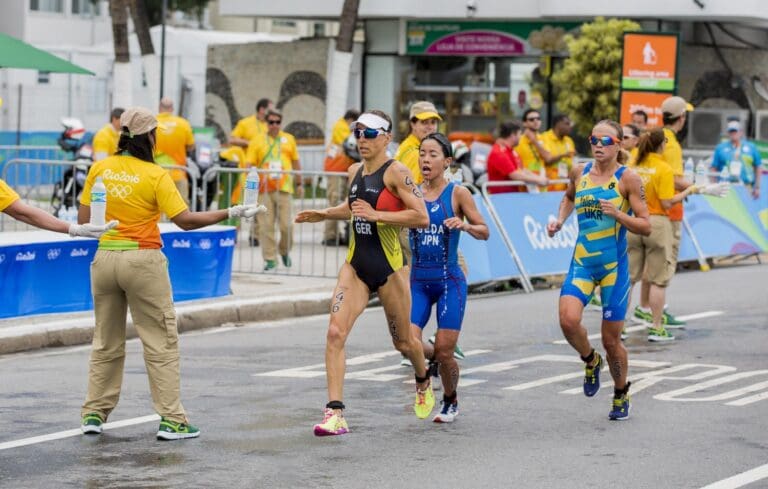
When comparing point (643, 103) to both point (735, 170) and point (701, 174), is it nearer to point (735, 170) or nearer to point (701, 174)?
point (735, 170)

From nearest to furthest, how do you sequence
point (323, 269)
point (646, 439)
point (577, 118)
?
point (646, 439)
point (323, 269)
point (577, 118)

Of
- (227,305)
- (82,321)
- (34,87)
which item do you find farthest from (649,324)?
(34,87)

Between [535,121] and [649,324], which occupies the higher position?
[535,121]

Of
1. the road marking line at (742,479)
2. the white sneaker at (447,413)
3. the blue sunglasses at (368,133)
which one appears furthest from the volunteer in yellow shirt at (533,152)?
the road marking line at (742,479)

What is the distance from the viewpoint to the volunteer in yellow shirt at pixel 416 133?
11.7 metres

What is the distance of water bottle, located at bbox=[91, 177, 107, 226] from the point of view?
28.0 feet

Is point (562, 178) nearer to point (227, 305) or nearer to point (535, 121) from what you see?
point (535, 121)

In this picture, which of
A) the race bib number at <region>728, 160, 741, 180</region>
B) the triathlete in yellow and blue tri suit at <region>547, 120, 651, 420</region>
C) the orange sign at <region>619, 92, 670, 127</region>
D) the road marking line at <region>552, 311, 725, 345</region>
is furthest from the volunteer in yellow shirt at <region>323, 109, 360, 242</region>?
the triathlete in yellow and blue tri suit at <region>547, 120, 651, 420</region>

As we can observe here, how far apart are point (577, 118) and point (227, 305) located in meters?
17.7

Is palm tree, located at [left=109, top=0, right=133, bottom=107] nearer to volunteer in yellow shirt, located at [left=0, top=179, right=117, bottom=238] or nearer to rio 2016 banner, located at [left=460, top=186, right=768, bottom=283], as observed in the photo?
rio 2016 banner, located at [left=460, top=186, right=768, bottom=283]

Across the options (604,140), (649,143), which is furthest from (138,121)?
(649,143)

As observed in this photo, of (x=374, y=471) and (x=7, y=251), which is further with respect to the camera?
(x=7, y=251)

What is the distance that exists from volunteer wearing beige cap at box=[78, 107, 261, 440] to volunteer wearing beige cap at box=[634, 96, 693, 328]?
6.18m

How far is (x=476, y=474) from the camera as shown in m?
8.32
